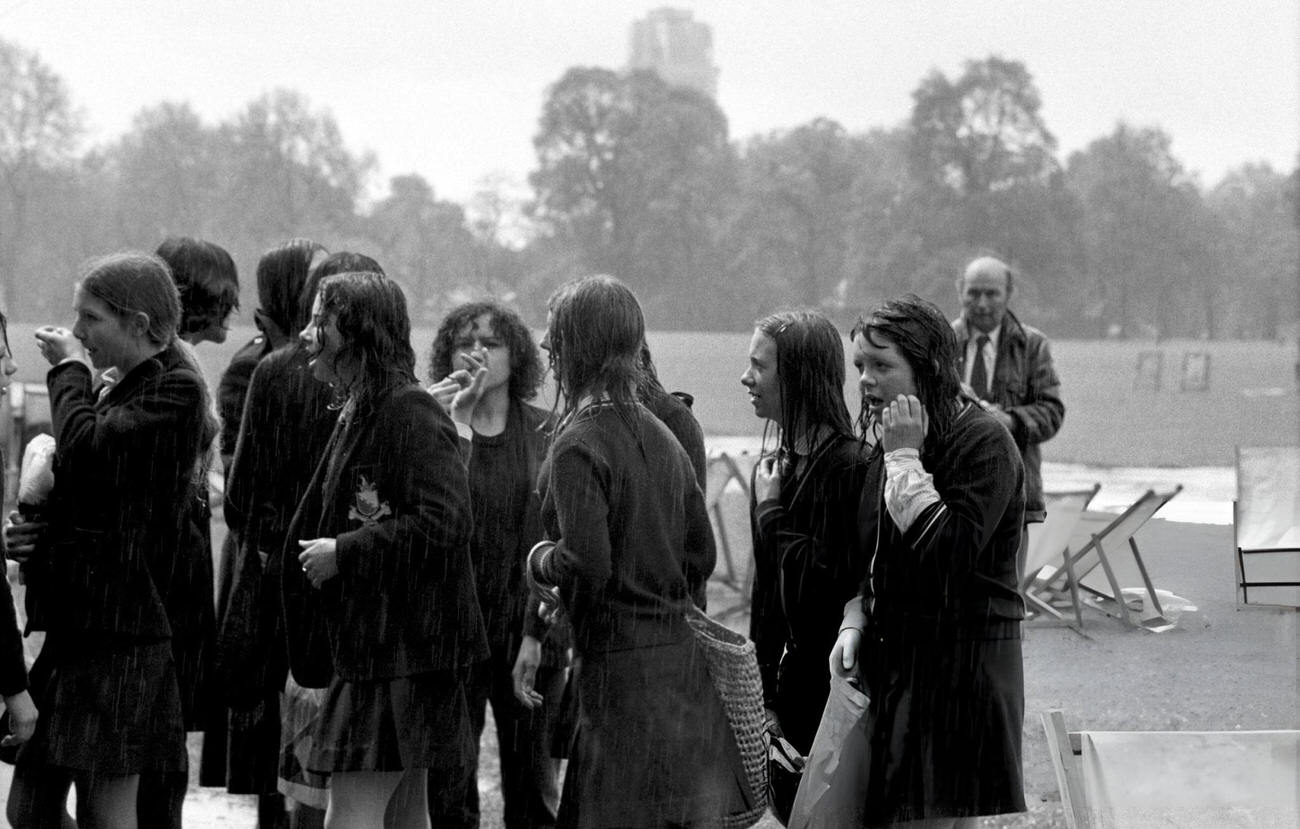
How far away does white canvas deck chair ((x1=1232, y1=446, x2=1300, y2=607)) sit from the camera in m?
3.76

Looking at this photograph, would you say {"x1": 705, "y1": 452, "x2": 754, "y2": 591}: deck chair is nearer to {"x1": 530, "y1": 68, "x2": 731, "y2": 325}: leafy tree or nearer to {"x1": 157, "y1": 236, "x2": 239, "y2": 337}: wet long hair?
{"x1": 157, "y1": 236, "x2": 239, "y2": 337}: wet long hair

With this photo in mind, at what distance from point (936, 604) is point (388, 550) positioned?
3.61 ft

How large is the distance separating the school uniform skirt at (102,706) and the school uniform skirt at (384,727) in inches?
16.7

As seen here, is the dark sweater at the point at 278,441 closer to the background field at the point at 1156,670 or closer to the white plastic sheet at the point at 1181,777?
the background field at the point at 1156,670

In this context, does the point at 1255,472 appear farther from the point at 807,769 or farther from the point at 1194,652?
the point at 807,769

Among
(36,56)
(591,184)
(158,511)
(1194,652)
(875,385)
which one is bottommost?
(1194,652)

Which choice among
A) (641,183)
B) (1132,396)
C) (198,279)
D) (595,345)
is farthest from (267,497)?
(1132,396)

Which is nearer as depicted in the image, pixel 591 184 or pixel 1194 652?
pixel 1194 652

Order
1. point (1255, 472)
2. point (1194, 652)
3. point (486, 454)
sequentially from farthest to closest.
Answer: point (1194, 652), point (1255, 472), point (486, 454)

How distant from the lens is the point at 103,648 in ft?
9.51

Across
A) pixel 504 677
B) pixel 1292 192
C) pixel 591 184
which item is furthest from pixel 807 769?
pixel 1292 192

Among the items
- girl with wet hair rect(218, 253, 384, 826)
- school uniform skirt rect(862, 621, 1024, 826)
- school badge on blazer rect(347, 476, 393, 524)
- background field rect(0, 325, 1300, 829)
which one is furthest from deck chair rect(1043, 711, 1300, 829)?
girl with wet hair rect(218, 253, 384, 826)

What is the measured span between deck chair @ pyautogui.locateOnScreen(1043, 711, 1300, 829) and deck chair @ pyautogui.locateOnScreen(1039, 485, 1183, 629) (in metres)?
2.82

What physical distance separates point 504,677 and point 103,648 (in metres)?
1.24
